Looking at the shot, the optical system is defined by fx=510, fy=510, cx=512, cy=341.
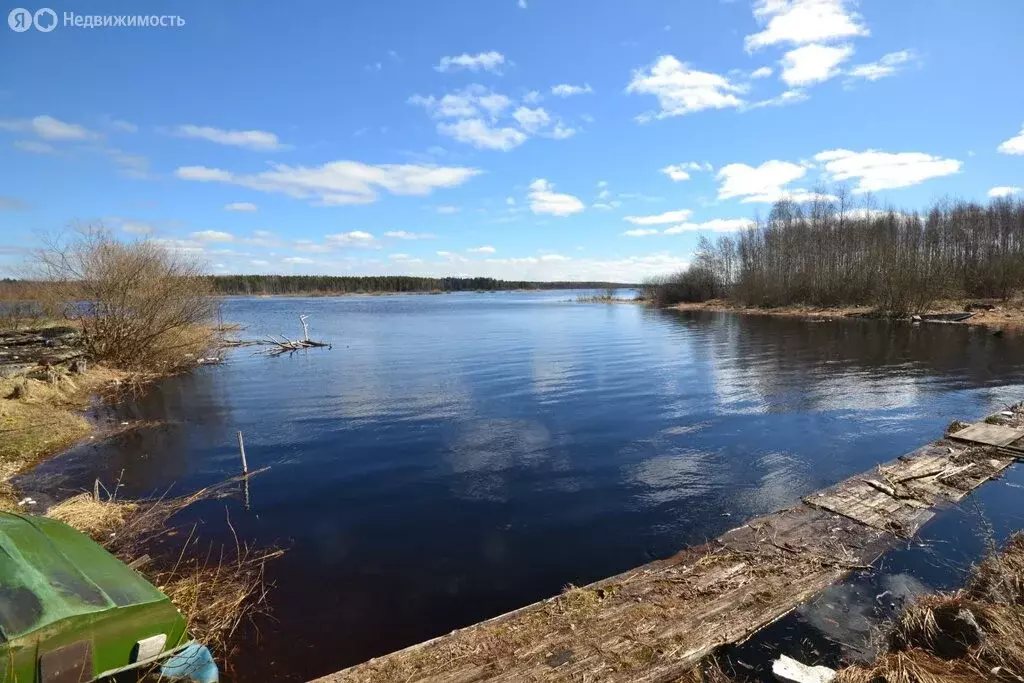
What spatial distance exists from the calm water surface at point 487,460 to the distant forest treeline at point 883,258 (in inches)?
1140

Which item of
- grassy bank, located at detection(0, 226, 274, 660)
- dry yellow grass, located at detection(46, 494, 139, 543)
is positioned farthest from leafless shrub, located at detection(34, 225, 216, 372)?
dry yellow grass, located at detection(46, 494, 139, 543)

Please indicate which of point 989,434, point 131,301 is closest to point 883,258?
point 989,434

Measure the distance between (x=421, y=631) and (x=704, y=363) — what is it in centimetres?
2256

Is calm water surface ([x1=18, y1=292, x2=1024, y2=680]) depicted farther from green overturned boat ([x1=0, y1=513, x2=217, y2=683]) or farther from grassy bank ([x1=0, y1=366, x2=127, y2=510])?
green overturned boat ([x1=0, y1=513, x2=217, y2=683])

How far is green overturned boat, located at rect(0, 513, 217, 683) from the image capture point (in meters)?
3.76

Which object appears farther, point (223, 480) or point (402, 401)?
point (402, 401)

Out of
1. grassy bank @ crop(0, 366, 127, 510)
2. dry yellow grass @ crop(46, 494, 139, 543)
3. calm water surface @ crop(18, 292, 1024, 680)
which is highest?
grassy bank @ crop(0, 366, 127, 510)

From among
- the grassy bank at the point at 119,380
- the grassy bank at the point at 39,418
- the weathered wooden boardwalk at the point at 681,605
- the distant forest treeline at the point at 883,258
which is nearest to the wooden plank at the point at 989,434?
the weathered wooden boardwalk at the point at 681,605

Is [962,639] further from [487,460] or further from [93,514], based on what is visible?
[93,514]

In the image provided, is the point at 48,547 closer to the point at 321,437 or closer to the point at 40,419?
the point at 321,437

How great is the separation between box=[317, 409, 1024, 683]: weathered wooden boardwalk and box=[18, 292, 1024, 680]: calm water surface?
2.75 ft

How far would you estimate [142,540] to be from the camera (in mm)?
8453

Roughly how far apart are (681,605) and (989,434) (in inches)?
457

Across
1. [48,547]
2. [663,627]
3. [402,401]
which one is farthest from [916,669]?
[402,401]
